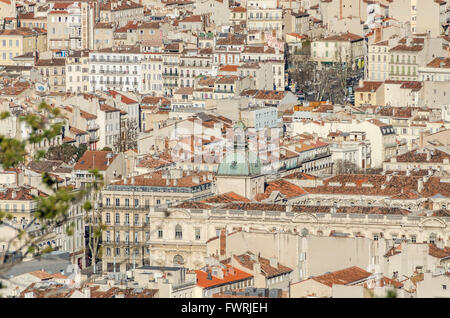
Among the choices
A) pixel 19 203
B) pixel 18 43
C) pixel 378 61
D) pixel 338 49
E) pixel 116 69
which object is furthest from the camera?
pixel 18 43

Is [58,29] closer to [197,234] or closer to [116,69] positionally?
[116,69]

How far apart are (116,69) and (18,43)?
1310 centimetres

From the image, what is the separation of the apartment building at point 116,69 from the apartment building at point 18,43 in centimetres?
1018

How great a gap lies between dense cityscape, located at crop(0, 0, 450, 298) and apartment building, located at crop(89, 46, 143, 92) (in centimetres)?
13

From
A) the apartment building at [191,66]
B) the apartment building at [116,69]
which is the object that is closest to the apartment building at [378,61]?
the apartment building at [191,66]

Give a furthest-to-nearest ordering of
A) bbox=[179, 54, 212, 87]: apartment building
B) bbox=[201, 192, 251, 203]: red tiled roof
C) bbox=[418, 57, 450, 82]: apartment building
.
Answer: bbox=[179, 54, 212, 87]: apartment building, bbox=[418, 57, 450, 82]: apartment building, bbox=[201, 192, 251, 203]: red tiled roof

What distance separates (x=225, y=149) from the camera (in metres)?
66.9

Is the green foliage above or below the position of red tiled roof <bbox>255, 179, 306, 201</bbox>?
above

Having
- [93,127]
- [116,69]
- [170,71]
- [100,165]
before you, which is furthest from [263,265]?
[116,69]

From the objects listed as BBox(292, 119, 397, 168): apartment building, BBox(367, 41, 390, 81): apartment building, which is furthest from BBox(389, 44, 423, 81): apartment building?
BBox(292, 119, 397, 168): apartment building

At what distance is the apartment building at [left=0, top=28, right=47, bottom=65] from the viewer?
376 ft

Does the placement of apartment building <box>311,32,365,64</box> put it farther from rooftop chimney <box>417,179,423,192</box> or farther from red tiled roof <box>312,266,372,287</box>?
red tiled roof <box>312,266,372,287</box>

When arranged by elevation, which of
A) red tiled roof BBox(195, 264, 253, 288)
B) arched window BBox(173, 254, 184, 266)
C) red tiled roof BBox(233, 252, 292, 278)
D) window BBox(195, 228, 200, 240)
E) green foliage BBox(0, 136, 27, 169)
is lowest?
arched window BBox(173, 254, 184, 266)

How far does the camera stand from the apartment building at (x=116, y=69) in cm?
10338
